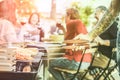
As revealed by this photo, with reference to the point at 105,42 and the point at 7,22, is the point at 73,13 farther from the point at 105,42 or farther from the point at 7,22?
the point at 7,22

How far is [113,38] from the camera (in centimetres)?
269

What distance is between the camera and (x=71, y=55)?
2699 millimetres

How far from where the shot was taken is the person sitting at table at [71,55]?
268 centimetres

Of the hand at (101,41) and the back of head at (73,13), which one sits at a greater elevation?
the back of head at (73,13)

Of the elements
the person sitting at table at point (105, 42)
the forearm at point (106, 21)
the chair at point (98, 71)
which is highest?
the forearm at point (106, 21)

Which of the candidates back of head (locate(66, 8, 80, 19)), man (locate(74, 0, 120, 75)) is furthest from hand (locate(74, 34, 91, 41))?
back of head (locate(66, 8, 80, 19))

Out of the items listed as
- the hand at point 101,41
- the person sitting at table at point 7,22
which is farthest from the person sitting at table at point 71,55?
the person sitting at table at point 7,22

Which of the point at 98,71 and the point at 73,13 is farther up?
the point at 73,13

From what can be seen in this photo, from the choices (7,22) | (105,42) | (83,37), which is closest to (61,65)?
(83,37)

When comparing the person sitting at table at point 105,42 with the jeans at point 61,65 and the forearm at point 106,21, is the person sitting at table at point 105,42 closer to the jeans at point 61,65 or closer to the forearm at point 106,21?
the forearm at point 106,21

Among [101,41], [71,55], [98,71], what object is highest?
[101,41]

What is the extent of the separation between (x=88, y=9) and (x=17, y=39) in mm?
564

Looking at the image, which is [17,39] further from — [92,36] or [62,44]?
[92,36]

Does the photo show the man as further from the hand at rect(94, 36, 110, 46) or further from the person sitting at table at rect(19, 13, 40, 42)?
the person sitting at table at rect(19, 13, 40, 42)
